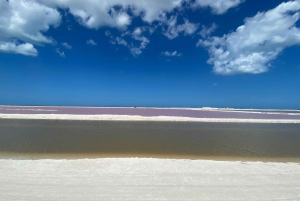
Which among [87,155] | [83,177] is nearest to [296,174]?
[83,177]

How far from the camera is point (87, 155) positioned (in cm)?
929

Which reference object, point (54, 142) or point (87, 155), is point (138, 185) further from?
point (54, 142)

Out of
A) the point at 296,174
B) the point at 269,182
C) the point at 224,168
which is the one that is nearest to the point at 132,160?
the point at 224,168

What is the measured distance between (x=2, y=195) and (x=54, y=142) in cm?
788

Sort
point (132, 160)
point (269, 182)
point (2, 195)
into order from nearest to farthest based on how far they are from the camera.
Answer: point (2, 195), point (269, 182), point (132, 160)

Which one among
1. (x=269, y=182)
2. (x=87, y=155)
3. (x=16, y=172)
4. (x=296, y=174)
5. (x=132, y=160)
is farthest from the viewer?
(x=87, y=155)

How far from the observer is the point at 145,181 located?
18.6 ft

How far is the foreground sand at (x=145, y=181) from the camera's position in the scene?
4.79 metres

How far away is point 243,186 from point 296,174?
3032 mm

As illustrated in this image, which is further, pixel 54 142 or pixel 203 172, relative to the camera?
pixel 54 142

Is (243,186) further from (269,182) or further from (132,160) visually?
(132,160)

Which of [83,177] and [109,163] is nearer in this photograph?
[83,177]

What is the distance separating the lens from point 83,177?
231 inches

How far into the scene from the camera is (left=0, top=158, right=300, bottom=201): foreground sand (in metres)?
4.79
